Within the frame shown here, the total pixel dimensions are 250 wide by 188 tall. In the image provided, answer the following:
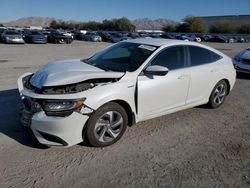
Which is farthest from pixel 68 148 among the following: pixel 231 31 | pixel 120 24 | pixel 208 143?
pixel 120 24

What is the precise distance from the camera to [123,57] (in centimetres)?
470

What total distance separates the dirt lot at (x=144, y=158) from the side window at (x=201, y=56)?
1.16 meters

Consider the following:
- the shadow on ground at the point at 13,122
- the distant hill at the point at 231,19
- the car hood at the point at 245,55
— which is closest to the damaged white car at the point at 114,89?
the shadow on ground at the point at 13,122

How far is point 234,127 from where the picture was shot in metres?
4.75

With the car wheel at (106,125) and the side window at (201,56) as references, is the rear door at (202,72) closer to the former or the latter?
the side window at (201,56)

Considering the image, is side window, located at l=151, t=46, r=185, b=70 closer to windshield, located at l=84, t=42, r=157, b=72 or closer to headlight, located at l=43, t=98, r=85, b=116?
windshield, located at l=84, t=42, r=157, b=72

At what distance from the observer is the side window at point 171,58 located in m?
4.35

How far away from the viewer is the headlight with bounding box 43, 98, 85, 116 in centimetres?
329

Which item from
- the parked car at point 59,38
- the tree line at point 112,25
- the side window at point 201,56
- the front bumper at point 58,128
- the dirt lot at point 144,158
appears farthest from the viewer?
the tree line at point 112,25

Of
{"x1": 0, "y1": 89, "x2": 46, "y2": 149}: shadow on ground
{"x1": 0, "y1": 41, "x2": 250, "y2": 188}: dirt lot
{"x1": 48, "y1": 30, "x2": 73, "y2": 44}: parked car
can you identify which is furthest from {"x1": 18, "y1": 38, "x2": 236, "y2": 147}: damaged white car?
{"x1": 48, "y1": 30, "x2": 73, "y2": 44}: parked car

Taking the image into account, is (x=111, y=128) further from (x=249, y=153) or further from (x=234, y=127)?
(x=234, y=127)

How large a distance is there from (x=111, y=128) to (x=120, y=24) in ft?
407

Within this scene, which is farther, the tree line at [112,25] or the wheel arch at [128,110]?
the tree line at [112,25]

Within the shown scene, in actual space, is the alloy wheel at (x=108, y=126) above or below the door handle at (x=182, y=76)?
below
